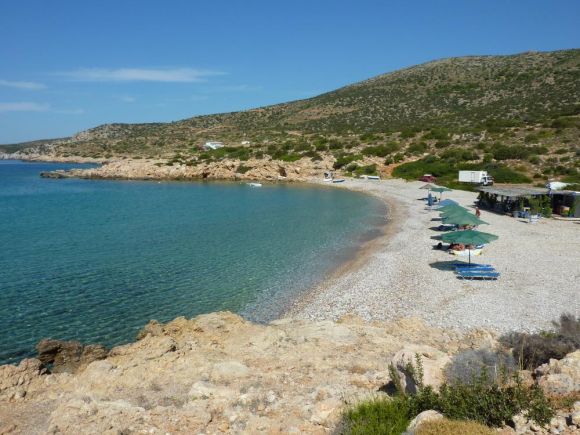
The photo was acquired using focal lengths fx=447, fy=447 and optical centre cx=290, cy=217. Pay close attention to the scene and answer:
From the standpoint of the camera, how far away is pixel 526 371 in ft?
29.4

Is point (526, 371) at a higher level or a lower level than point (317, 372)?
higher

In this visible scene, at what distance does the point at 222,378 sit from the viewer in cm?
1063

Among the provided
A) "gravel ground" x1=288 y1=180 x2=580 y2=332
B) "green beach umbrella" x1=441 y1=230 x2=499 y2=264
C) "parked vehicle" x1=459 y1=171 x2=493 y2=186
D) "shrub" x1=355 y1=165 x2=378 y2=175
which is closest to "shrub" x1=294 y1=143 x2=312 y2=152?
"shrub" x1=355 y1=165 x2=378 y2=175

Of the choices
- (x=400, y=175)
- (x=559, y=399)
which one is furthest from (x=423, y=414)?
(x=400, y=175)

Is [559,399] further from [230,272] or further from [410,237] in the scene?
[410,237]

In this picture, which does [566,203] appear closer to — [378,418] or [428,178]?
[428,178]

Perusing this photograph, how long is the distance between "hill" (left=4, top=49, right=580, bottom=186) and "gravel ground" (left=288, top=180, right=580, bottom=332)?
2917 cm

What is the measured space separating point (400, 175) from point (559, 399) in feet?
186

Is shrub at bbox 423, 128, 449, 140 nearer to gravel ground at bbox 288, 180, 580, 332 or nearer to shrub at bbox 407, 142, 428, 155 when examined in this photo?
shrub at bbox 407, 142, 428, 155

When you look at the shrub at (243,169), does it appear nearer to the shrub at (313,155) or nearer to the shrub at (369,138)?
the shrub at (313,155)

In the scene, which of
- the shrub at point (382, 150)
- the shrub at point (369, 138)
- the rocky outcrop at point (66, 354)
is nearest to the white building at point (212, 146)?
the shrub at point (369, 138)

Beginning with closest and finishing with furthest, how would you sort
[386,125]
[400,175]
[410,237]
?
1. [410,237]
2. [400,175]
3. [386,125]

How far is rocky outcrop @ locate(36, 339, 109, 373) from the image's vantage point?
1223 cm

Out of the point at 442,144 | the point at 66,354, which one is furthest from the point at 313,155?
the point at 66,354
